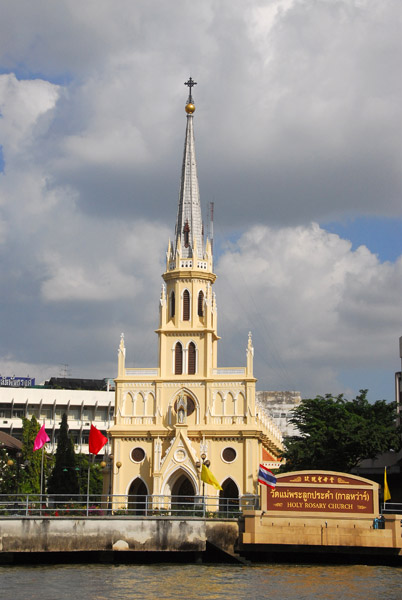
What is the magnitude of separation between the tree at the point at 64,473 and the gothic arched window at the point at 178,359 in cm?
1082

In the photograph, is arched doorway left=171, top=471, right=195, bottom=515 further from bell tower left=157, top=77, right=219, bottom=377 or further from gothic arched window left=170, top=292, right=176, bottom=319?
gothic arched window left=170, top=292, right=176, bottom=319

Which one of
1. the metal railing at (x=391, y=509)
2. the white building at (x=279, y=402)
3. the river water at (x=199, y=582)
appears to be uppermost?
the white building at (x=279, y=402)

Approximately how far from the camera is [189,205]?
290 feet

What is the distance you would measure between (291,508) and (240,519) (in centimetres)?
267

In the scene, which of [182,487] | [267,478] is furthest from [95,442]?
[182,487]

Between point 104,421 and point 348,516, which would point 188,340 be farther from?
point 104,421

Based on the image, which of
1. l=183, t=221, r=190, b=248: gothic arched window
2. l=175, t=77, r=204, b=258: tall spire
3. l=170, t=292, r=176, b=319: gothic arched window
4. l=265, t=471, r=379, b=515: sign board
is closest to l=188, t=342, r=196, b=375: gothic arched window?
l=170, t=292, r=176, b=319: gothic arched window

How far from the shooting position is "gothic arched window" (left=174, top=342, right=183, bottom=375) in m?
82.4

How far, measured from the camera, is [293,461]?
234 feet

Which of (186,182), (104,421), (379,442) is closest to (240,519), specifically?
(379,442)

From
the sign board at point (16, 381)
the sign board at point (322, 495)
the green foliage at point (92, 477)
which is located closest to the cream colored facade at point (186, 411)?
the green foliage at point (92, 477)

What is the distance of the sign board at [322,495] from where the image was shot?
158 ft

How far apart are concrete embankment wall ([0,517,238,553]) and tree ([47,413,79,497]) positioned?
2993 centimetres

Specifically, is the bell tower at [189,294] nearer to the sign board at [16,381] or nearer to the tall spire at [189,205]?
the tall spire at [189,205]
